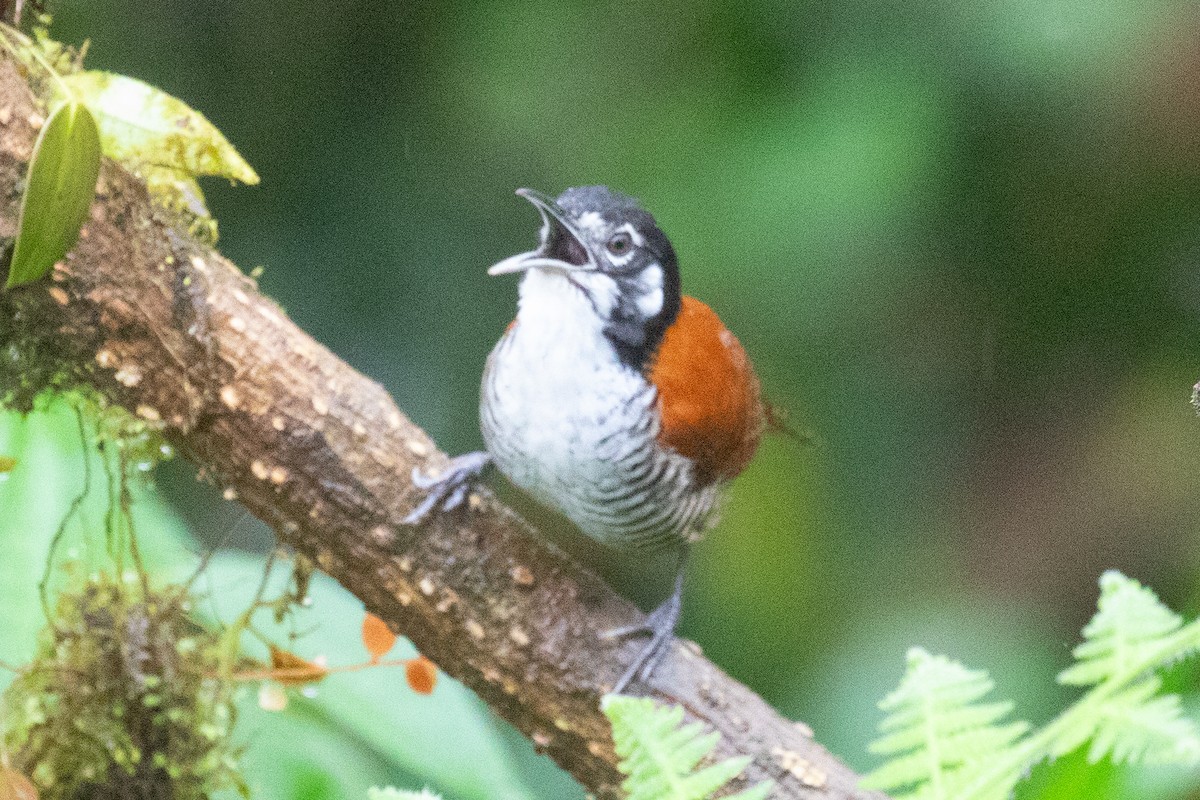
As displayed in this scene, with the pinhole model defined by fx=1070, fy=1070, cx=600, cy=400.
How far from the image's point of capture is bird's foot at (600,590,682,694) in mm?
1198

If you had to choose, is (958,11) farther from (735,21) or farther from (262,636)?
(262,636)

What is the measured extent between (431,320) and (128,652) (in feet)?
1.92

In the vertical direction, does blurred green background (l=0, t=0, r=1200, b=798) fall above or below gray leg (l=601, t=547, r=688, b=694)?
above

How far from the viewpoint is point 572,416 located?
1.12m

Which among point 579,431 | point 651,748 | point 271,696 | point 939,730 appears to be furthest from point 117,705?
point 939,730

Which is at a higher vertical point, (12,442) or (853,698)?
(853,698)

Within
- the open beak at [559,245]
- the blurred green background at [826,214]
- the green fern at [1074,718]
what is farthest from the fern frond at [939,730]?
the blurred green background at [826,214]

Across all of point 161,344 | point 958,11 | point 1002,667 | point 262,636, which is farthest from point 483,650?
point 958,11

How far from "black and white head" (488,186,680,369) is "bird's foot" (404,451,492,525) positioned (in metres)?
0.21

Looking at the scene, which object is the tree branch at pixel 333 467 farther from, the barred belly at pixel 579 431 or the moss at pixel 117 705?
the moss at pixel 117 705

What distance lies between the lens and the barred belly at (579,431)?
112cm

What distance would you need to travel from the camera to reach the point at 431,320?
1486 millimetres

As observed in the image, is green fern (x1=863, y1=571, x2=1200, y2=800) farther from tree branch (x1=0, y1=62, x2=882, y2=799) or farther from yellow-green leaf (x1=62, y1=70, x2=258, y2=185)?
yellow-green leaf (x1=62, y1=70, x2=258, y2=185)

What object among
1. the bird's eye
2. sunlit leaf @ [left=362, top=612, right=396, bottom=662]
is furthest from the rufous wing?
sunlit leaf @ [left=362, top=612, right=396, bottom=662]
